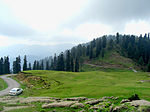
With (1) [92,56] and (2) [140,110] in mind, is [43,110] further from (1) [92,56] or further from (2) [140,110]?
(1) [92,56]

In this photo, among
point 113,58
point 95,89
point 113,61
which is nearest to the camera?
point 95,89

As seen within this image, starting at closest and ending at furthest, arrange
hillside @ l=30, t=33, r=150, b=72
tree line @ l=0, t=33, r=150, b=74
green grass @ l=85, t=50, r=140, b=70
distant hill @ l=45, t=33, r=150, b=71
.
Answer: tree line @ l=0, t=33, r=150, b=74, hillside @ l=30, t=33, r=150, b=72, green grass @ l=85, t=50, r=140, b=70, distant hill @ l=45, t=33, r=150, b=71

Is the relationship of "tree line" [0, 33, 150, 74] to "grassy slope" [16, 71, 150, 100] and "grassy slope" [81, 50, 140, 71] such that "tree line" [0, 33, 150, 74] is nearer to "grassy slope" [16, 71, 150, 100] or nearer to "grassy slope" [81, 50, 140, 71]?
"grassy slope" [81, 50, 140, 71]

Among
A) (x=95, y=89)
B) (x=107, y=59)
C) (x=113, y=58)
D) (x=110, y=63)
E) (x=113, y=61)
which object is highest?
(x=113, y=58)

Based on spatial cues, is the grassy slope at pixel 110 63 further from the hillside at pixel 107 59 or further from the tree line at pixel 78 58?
the tree line at pixel 78 58

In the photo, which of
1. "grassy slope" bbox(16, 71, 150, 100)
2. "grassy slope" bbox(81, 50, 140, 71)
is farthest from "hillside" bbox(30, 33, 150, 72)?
"grassy slope" bbox(16, 71, 150, 100)

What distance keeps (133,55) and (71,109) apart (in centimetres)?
14598

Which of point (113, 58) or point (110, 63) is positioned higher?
point (113, 58)

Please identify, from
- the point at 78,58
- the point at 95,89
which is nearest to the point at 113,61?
the point at 78,58

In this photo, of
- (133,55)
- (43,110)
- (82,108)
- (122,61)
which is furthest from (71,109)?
(133,55)

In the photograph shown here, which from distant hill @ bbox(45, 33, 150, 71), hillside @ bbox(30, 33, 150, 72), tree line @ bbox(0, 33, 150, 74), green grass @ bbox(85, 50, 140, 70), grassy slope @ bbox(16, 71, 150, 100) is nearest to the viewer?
grassy slope @ bbox(16, 71, 150, 100)

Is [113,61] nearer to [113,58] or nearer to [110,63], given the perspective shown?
[110,63]

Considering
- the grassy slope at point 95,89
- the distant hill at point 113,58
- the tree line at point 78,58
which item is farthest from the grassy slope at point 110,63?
the grassy slope at point 95,89

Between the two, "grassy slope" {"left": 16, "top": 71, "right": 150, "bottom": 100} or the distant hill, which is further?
the distant hill
